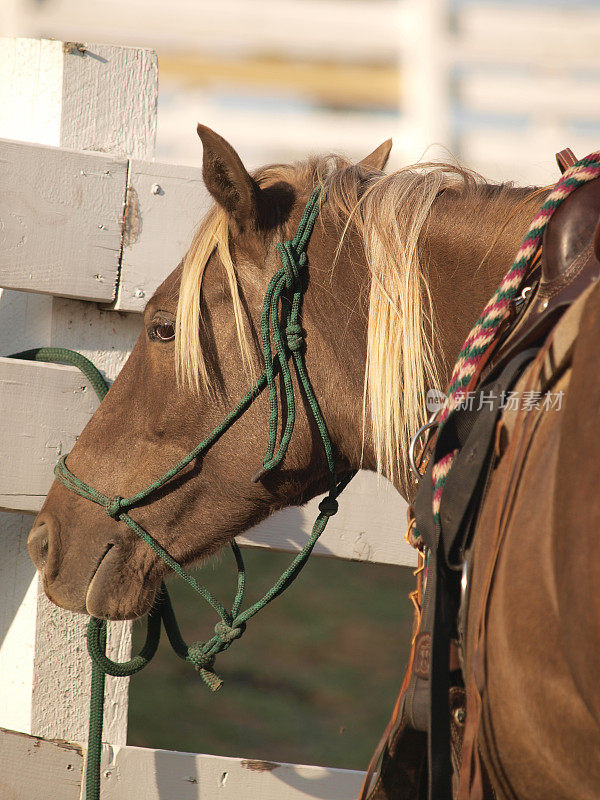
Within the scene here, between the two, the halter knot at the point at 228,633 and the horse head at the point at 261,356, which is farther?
the halter knot at the point at 228,633

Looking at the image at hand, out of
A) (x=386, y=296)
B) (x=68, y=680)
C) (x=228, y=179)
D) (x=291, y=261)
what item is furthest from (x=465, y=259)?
(x=68, y=680)

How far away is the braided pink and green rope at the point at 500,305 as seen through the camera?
4.00 ft

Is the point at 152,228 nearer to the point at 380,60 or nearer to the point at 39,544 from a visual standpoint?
the point at 39,544

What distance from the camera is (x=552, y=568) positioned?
101cm

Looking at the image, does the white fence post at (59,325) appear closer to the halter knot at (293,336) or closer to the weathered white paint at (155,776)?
the weathered white paint at (155,776)

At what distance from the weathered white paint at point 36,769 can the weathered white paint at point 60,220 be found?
100 centimetres

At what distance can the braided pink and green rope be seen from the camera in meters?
1.22

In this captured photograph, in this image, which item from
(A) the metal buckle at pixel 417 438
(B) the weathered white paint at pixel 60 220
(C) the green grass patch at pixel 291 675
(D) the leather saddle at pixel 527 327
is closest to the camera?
(D) the leather saddle at pixel 527 327

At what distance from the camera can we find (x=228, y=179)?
1499 millimetres

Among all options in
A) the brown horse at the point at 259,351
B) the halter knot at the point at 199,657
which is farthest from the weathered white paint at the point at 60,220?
the halter knot at the point at 199,657

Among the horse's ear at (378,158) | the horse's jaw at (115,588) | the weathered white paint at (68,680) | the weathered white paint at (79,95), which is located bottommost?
the weathered white paint at (68,680)

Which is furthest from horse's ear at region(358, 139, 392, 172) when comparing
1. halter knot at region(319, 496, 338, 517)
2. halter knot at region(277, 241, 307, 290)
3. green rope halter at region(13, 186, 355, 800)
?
halter knot at region(319, 496, 338, 517)

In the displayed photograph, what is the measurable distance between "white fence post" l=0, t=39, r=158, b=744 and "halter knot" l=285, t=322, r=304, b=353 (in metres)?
0.59

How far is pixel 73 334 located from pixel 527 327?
1.13 m
